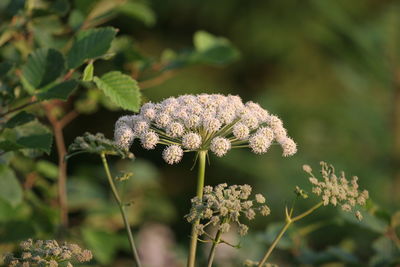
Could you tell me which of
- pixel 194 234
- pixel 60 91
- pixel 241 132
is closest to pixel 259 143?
pixel 241 132

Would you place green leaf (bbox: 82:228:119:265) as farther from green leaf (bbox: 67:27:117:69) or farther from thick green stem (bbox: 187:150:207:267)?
thick green stem (bbox: 187:150:207:267)

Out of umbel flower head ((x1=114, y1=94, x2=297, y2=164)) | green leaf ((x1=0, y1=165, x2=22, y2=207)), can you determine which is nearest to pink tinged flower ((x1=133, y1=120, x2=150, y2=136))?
umbel flower head ((x1=114, y1=94, x2=297, y2=164))

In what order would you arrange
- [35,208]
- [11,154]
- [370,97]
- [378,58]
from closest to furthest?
[11,154] < [35,208] < [378,58] < [370,97]

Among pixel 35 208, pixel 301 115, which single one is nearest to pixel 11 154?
Answer: pixel 35 208

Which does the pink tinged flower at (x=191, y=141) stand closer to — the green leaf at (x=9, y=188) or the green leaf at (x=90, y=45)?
the green leaf at (x=90, y=45)

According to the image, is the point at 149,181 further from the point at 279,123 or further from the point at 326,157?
the point at 279,123

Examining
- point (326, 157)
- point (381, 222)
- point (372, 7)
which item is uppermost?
point (372, 7)

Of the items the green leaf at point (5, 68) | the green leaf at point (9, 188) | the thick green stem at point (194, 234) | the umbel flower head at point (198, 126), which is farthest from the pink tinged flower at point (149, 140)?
the green leaf at point (9, 188)
